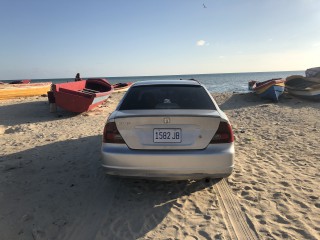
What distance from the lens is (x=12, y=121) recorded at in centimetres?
1100

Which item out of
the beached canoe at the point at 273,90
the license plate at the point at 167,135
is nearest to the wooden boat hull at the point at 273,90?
the beached canoe at the point at 273,90

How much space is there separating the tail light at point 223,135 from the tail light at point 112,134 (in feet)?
4.07

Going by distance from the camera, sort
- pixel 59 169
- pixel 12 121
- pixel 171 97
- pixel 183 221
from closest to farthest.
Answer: pixel 183 221 → pixel 171 97 → pixel 59 169 → pixel 12 121

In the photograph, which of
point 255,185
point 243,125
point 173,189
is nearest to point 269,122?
point 243,125

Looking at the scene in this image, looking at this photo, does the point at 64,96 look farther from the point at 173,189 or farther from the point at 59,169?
the point at 173,189

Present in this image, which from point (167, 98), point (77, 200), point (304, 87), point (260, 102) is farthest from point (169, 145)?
point (304, 87)

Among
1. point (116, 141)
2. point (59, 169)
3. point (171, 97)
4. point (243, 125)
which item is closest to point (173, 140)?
point (116, 141)

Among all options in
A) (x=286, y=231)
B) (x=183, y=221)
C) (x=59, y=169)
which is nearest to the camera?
(x=286, y=231)

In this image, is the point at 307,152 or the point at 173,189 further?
the point at 307,152

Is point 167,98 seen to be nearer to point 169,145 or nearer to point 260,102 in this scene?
point 169,145

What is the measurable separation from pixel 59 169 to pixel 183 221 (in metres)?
2.96

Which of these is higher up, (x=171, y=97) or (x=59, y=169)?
(x=171, y=97)

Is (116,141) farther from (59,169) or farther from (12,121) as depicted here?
(12,121)

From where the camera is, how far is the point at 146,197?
13.9 ft
